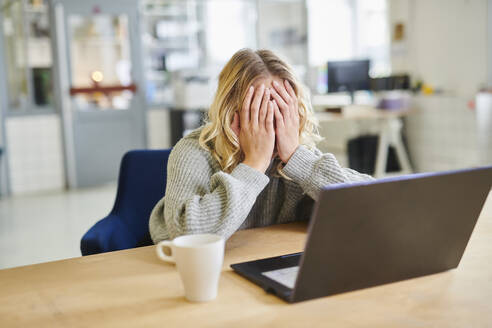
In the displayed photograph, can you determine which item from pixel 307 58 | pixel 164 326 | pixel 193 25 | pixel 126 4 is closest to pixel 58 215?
pixel 126 4

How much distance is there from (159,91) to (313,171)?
535cm

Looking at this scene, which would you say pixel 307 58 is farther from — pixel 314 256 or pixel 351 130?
pixel 314 256

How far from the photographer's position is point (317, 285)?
0.87 metres

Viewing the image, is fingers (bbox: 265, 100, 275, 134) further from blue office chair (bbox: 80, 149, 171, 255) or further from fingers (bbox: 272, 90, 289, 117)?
blue office chair (bbox: 80, 149, 171, 255)

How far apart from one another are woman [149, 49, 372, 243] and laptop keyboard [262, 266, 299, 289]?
234 mm

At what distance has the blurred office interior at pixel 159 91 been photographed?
5.46 metres

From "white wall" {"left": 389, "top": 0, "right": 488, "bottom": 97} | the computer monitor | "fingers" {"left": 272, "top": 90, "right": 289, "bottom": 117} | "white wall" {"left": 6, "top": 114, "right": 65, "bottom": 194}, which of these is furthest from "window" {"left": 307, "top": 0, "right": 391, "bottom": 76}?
"fingers" {"left": 272, "top": 90, "right": 289, "bottom": 117}

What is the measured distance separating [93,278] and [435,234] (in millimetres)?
616

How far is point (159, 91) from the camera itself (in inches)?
257

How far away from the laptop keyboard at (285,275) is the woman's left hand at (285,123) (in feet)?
1.37

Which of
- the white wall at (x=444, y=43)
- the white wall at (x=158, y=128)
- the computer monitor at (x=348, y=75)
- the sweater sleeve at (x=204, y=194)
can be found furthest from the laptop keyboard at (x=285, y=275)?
the white wall at (x=158, y=128)

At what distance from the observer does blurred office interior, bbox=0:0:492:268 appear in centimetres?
546

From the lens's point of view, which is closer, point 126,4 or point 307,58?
point 126,4

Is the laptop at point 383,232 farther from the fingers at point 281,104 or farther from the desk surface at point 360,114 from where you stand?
the desk surface at point 360,114
